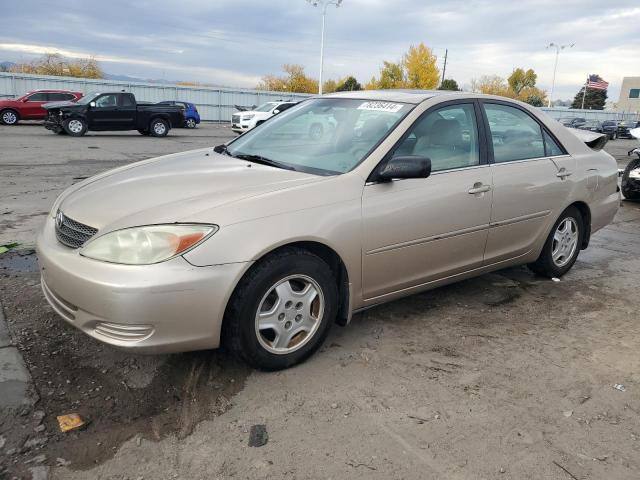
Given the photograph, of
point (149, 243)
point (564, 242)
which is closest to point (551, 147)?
point (564, 242)

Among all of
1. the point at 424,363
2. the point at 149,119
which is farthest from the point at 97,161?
the point at 424,363

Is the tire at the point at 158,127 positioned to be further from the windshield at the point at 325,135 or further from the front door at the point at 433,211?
the front door at the point at 433,211

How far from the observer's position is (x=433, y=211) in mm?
3551

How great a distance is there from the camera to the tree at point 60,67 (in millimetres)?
53281

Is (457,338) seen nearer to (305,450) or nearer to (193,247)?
(305,450)

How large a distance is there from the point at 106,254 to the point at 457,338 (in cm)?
227

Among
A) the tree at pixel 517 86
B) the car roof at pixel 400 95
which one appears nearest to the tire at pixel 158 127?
the car roof at pixel 400 95

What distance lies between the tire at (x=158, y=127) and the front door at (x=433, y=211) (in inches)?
763

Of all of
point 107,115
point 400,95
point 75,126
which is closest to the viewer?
point 400,95

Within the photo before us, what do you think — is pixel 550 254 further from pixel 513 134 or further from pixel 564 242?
pixel 513 134

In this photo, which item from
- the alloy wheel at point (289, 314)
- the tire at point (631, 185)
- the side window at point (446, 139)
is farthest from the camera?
the tire at point (631, 185)

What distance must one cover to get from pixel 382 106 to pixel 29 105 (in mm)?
23470

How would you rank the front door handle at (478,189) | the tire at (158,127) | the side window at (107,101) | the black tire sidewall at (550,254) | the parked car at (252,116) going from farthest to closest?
the parked car at (252,116), the tire at (158,127), the side window at (107,101), the black tire sidewall at (550,254), the front door handle at (478,189)

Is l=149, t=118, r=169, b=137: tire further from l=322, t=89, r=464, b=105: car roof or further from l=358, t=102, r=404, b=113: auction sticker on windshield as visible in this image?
l=358, t=102, r=404, b=113: auction sticker on windshield
